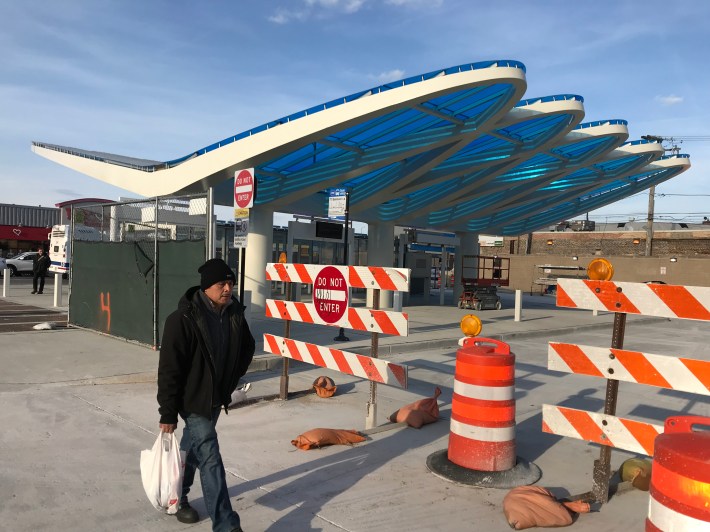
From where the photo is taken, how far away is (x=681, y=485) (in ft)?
7.82

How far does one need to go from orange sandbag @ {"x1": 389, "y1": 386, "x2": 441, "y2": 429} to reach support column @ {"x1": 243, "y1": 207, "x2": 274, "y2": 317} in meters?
11.4

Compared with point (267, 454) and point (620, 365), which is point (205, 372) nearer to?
point (267, 454)

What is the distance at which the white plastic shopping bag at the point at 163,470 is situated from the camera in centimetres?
377

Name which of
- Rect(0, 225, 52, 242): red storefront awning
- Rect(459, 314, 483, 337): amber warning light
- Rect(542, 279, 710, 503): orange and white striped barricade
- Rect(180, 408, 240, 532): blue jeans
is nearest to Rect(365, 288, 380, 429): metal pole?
Rect(459, 314, 483, 337): amber warning light

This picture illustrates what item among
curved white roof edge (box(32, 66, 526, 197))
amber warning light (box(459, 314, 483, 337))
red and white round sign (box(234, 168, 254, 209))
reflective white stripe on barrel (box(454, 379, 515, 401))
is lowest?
reflective white stripe on barrel (box(454, 379, 515, 401))

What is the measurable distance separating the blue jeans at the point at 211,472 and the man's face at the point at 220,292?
2.32 feet

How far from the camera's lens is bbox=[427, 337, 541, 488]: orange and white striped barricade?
4980mm

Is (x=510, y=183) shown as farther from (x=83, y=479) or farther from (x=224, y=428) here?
(x=83, y=479)

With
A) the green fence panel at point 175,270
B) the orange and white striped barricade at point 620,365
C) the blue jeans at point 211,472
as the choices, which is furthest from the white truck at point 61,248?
the orange and white striped barricade at point 620,365

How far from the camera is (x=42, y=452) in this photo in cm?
518

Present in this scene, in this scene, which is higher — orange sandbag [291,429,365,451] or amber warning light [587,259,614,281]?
amber warning light [587,259,614,281]

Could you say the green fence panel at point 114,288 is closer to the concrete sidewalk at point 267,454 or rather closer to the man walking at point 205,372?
the concrete sidewalk at point 267,454

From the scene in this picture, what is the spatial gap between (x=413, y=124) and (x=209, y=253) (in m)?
8.99

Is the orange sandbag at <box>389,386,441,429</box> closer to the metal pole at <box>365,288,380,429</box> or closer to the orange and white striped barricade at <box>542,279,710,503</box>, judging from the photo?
the metal pole at <box>365,288,380,429</box>
